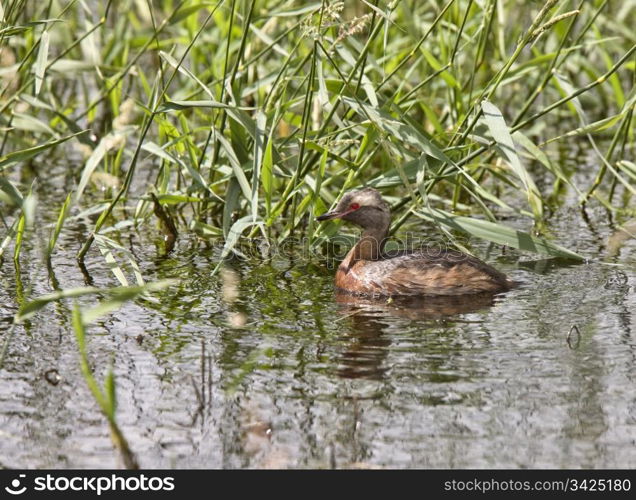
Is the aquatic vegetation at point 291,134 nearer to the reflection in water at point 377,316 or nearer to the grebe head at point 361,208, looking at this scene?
the grebe head at point 361,208

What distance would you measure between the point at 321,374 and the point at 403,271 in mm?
1878

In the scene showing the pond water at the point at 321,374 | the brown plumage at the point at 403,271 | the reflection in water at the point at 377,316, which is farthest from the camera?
the brown plumage at the point at 403,271

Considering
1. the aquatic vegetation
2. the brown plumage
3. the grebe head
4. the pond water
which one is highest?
the aquatic vegetation

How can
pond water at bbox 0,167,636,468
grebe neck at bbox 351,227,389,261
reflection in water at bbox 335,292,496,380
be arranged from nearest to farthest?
pond water at bbox 0,167,636,468, reflection in water at bbox 335,292,496,380, grebe neck at bbox 351,227,389,261

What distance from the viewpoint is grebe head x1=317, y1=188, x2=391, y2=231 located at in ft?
23.6

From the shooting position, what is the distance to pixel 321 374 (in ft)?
17.7

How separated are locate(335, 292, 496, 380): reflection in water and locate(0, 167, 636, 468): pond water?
19 millimetres

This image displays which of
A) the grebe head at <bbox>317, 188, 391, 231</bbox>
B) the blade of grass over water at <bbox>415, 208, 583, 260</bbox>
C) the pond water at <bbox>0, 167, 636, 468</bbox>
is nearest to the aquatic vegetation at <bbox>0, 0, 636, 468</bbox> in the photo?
the blade of grass over water at <bbox>415, 208, 583, 260</bbox>

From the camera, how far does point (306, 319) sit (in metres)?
6.35

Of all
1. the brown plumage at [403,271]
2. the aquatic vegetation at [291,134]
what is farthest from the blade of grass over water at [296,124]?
the brown plumage at [403,271]

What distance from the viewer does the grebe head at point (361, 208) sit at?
719 cm

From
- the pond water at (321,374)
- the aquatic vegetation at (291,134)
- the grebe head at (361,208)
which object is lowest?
the pond water at (321,374)

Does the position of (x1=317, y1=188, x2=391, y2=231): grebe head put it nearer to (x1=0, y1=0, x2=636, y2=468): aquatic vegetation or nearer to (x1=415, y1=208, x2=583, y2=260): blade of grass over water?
(x1=0, y1=0, x2=636, y2=468): aquatic vegetation

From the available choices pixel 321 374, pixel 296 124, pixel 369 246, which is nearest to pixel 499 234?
pixel 369 246
